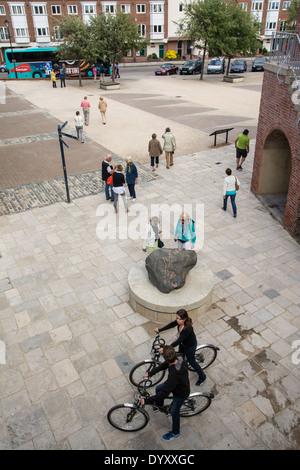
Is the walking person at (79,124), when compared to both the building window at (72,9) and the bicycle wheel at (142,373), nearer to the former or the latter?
the bicycle wheel at (142,373)

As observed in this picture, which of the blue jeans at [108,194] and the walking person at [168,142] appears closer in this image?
the blue jeans at [108,194]

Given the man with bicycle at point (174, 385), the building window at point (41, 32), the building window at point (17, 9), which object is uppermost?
the building window at point (17, 9)

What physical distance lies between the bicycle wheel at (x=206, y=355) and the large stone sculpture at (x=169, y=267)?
4.54ft

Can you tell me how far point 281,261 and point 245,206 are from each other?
315 cm

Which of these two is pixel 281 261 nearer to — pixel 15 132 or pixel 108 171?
pixel 108 171

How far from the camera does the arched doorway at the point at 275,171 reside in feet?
39.0

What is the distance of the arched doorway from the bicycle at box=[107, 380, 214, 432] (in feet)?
24.9

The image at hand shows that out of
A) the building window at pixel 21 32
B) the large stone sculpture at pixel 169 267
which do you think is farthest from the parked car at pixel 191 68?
the large stone sculpture at pixel 169 267

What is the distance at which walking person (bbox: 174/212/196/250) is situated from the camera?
826cm

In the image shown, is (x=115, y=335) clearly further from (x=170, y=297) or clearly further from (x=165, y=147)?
(x=165, y=147)

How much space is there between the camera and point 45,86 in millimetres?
34594

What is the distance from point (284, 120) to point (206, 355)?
284 inches

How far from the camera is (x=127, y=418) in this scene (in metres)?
5.23
